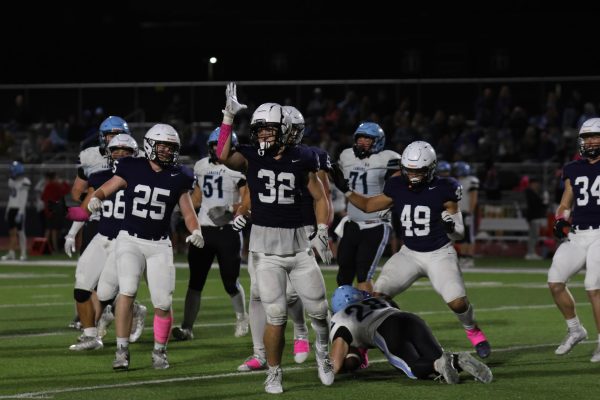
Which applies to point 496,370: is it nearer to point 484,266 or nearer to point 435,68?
point 484,266

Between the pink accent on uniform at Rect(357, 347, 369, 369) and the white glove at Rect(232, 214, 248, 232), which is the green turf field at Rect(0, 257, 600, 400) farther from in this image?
the white glove at Rect(232, 214, 248, 232)

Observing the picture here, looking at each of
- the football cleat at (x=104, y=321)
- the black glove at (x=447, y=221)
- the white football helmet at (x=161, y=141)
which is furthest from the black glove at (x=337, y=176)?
the football cleat at (x=104, y=321)

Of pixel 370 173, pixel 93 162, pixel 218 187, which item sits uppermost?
pixel 93 162

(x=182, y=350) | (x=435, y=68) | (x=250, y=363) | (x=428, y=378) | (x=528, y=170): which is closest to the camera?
(x=428, y=378)

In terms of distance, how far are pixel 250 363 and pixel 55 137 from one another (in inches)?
794

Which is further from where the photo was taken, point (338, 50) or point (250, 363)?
point (338, 50)

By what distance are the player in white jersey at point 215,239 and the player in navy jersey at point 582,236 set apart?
115 inches

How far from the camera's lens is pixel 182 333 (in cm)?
1099

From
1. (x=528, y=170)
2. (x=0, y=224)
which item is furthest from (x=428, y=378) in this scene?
(x=0, y=224)

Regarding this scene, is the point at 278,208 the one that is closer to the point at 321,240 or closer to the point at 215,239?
the point at 321,240

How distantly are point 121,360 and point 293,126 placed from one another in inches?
83.6

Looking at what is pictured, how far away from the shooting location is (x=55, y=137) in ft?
93.0

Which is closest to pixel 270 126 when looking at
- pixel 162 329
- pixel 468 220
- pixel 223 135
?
pixel 223 135

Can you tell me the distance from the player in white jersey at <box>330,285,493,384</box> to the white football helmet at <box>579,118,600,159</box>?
7.09ft
